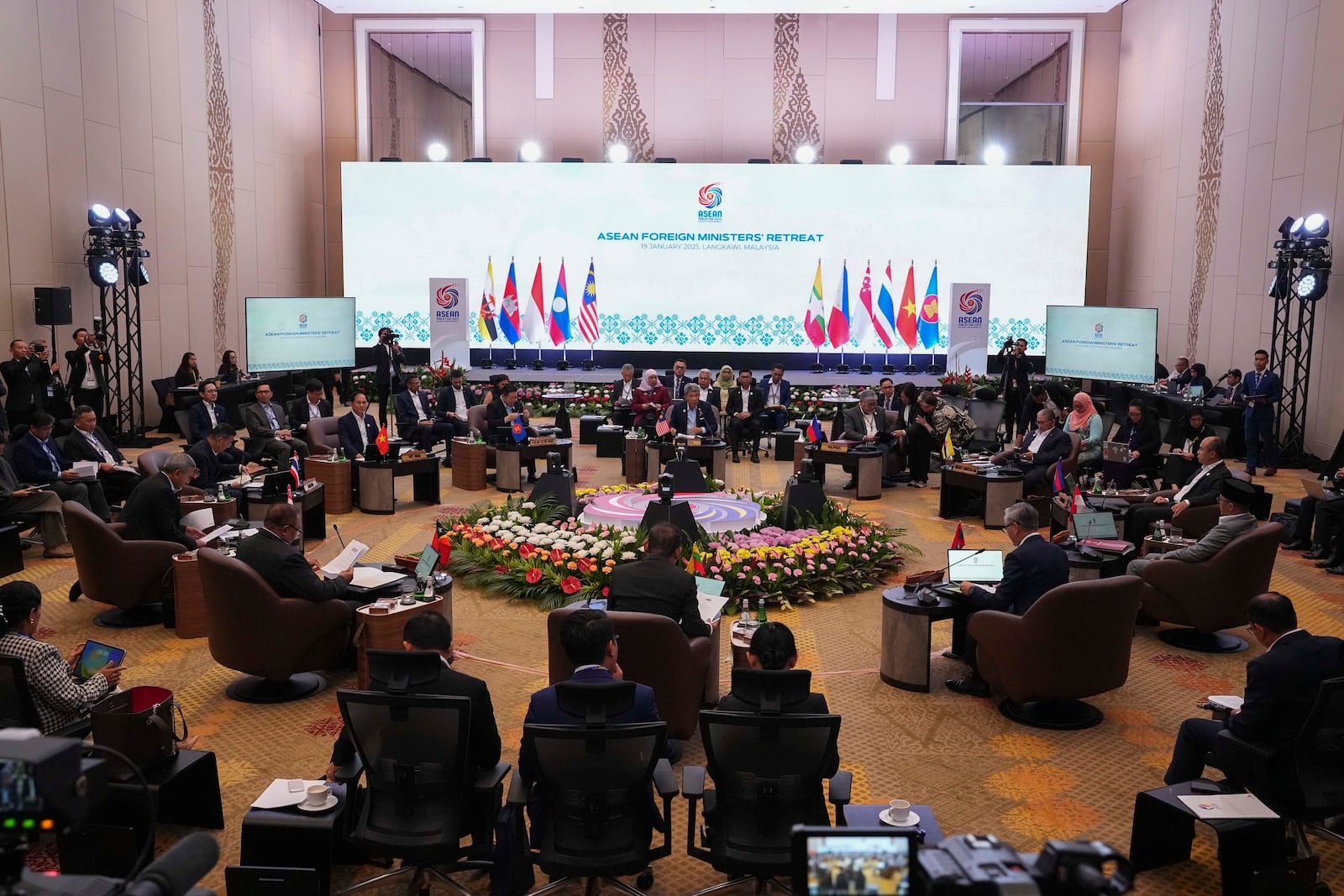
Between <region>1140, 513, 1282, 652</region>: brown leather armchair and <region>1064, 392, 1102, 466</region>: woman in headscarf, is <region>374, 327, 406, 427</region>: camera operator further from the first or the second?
<region>1140, 513, 1282, 652</region>: brown leather armchair

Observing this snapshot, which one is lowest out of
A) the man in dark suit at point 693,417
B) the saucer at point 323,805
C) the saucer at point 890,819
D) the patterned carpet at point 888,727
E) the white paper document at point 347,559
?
the patterned carpet at point 888,727

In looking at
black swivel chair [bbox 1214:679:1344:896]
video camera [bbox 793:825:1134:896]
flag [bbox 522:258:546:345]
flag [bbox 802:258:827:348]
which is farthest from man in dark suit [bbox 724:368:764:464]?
video camera [bbox 793:825:1134:896]

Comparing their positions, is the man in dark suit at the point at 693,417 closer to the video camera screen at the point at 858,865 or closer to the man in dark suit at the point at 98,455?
the man in dark suit at the point at 98,455

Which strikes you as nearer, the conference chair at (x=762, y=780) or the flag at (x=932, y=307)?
the conference chair at (x=762, y=780)

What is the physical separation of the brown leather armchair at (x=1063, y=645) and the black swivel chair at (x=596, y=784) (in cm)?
257

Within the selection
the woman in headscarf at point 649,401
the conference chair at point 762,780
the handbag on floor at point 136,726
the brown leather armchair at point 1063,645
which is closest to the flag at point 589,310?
the woman in headscarf at point 649,401

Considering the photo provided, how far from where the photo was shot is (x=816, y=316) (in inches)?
723

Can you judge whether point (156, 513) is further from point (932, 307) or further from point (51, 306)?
point (932, 307)

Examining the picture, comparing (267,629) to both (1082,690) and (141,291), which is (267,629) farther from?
(141,291)

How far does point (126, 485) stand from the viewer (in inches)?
382

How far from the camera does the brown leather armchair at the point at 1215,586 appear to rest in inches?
262

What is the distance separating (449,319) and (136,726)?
14.0 metres

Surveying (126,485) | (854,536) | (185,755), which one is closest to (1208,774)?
(854,536)

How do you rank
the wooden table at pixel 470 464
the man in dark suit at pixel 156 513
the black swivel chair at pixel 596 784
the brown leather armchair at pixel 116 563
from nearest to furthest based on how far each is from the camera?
the black swivel chair at pixel 596 784 → the brown leather armchair at pixel 116 563 → the man in dark suit at pixel 156 513 → the wooden table at pixel 470 464
